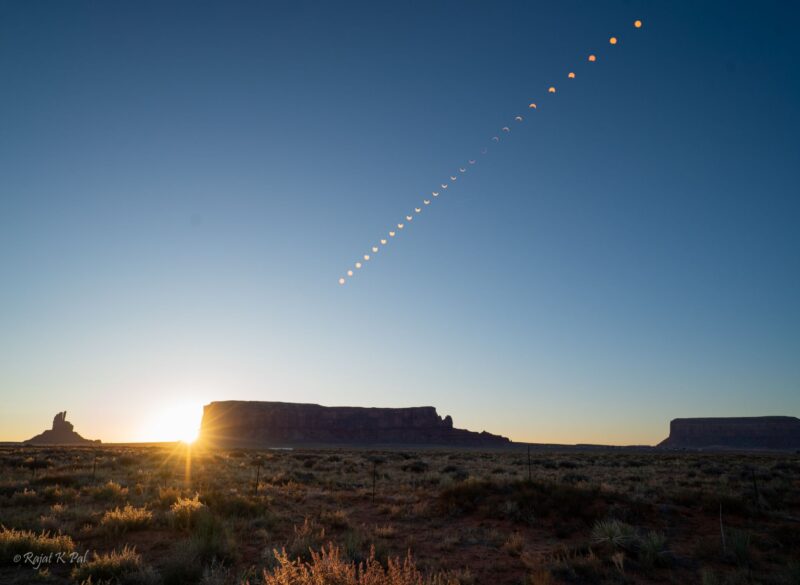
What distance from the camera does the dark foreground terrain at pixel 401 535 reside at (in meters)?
9.02

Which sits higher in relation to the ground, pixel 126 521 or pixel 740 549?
pixel 740 549

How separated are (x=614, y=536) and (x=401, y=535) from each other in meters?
5.52

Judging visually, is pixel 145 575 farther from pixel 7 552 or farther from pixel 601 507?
pixel 601 507

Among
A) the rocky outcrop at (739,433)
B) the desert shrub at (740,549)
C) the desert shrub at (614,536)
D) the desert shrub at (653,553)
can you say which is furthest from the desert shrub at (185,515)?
the rocky outcrop at (739,433)

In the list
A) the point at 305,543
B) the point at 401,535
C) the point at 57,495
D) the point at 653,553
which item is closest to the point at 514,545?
the point at 653,553

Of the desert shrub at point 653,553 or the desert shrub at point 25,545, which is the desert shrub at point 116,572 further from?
the desert shrub at point 653,553

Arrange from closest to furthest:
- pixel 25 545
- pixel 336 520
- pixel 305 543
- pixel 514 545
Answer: pixel 25 545, pixel 305 543, pixel 514 545, pixel 336 520

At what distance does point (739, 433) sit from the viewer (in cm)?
17088

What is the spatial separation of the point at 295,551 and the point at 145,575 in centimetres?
305

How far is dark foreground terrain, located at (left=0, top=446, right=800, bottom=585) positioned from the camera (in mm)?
9016

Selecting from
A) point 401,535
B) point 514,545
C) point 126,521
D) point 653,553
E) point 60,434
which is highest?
point 653,553

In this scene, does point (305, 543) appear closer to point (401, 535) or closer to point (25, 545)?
point (401, 535)

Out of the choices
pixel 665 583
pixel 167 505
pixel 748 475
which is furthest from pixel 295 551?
pixel 748 475

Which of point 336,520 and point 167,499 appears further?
point 167,499
